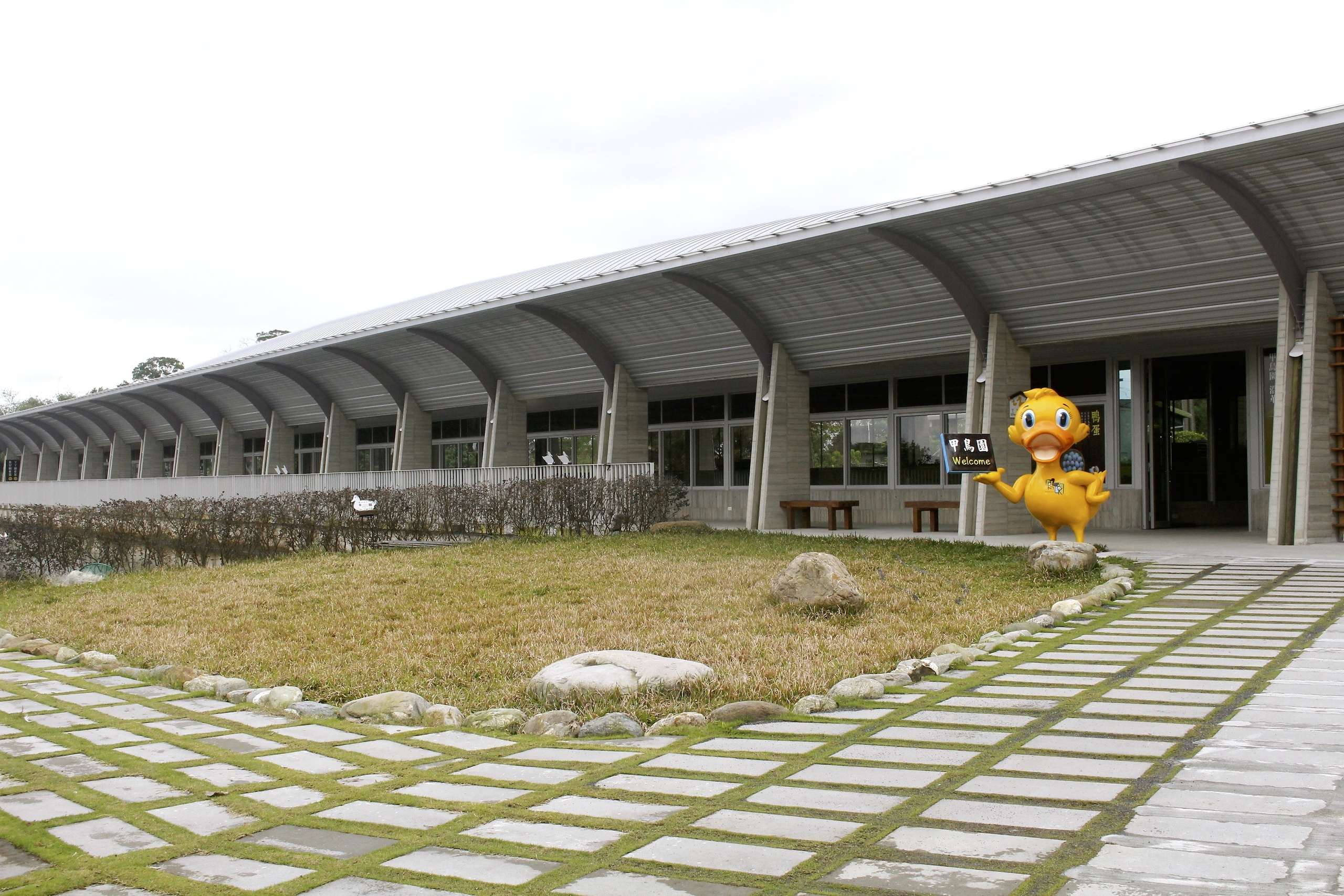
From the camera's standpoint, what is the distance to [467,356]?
26.2 meters

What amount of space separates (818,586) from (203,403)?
3460cm

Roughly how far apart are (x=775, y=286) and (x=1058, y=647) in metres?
12.6

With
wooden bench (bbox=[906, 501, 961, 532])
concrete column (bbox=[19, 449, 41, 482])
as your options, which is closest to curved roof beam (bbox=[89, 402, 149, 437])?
concrete column (bbox=[19, 449, 41, 482])

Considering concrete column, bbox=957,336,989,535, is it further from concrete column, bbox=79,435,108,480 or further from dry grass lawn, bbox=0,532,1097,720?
concrete column, bbox=79,435,108,480

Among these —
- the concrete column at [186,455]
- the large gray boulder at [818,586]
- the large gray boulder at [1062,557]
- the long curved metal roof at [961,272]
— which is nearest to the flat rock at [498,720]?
the large gray boulder at [818,586]

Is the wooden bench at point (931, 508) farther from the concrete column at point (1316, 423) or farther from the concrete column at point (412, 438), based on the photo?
the concrete column at point (412, 438)

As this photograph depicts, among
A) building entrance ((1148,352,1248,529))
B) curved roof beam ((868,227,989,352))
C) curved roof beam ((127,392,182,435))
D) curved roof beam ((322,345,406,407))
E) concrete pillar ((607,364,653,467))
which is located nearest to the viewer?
curved roof beam ((868,227,989,352))

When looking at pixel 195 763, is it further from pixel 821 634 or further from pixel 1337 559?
pixel 1337 559

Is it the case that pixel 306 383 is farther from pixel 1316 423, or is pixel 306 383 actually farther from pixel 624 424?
pixel 1316 423

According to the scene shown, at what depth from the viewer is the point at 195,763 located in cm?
488

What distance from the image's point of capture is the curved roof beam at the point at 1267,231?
12805mm

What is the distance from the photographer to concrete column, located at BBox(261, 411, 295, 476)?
35.9 meters

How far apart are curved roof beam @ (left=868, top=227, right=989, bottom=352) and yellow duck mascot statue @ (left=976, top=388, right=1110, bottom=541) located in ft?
10.4

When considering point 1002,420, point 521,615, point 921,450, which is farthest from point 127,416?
point 521,615
